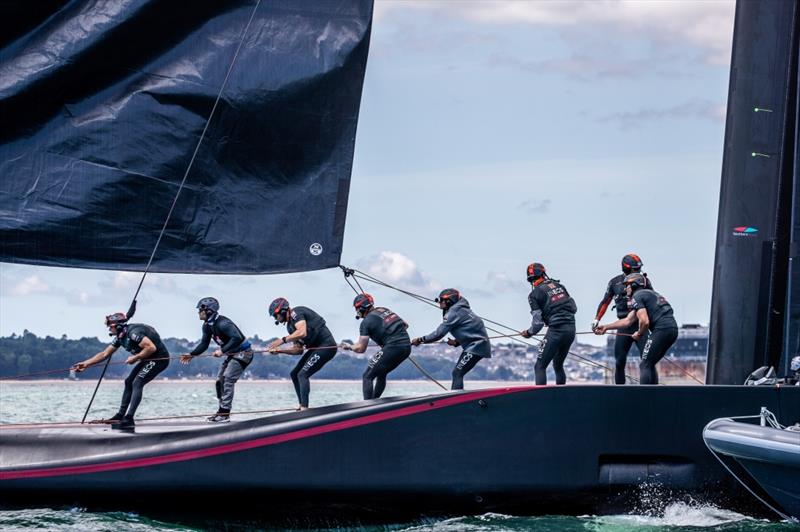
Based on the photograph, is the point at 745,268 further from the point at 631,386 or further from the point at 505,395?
the point at 505,395

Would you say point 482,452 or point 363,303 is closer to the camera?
point 482,452

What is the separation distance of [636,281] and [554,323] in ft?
3.45

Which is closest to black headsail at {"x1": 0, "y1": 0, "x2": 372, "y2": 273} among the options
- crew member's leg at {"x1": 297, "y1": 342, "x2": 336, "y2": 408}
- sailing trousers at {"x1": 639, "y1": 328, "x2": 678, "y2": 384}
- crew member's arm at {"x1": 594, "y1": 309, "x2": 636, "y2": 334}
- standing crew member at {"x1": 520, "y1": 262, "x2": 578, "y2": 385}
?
crew member's leg at {"x1": 297, "y1": 342, "x2": 336, "y2": 408}

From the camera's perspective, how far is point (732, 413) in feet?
41.9

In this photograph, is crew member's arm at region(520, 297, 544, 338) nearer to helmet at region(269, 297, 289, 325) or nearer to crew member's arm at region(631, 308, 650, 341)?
crew member's arm at region(631, 308, 650, 341)

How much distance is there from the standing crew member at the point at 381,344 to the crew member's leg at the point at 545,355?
4.99 feet

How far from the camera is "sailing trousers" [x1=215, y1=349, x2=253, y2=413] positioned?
50.6ft

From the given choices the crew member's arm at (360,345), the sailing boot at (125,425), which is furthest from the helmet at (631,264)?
the sailing boot at (125,425)

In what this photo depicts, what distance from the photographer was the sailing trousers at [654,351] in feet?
45.1

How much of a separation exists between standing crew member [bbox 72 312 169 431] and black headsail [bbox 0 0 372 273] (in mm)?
1830

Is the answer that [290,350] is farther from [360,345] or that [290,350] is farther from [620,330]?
[620,330]

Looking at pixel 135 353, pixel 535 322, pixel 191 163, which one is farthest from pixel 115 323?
pixel 535 322

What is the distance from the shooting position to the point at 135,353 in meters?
15.3

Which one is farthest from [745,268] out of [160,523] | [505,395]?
[160,523]
